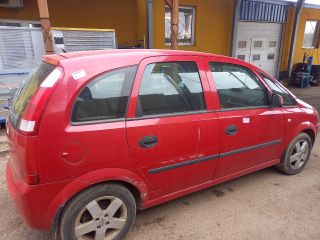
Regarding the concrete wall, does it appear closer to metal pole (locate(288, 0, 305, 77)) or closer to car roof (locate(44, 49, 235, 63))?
metal pole (locate(288, 0, 305, 77))

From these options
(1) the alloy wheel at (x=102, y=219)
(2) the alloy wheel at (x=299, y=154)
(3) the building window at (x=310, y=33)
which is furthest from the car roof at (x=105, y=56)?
(3) the building window at (x=310, y=33)

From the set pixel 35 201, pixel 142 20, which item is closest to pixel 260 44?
pixel 142 20

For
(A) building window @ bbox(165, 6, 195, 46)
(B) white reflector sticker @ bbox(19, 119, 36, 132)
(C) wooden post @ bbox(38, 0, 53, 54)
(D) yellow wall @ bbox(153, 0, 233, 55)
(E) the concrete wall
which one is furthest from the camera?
(A) building window @ bbox(165, 6, 195, 46)

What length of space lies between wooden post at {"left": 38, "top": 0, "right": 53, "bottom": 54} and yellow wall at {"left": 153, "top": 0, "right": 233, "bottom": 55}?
13.8 feet

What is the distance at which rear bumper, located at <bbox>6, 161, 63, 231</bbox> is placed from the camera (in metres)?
1.88

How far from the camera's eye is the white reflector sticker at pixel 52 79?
1.92 m

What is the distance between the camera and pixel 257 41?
38.3 feet

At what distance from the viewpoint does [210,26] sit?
10.0m

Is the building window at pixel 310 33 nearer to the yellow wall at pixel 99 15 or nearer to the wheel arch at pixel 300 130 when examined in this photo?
the yellow wall at pixel 99 15

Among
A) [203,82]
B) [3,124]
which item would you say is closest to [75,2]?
[3,124]

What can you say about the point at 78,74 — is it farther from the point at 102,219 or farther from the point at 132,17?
the point at 132,17

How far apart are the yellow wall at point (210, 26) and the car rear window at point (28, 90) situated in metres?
6.85

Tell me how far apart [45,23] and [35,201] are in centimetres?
416

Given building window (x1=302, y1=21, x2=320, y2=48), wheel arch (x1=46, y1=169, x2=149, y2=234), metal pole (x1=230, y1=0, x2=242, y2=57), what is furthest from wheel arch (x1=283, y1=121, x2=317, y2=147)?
building window (x1=302, y1=21, x2=320, y2=48)
